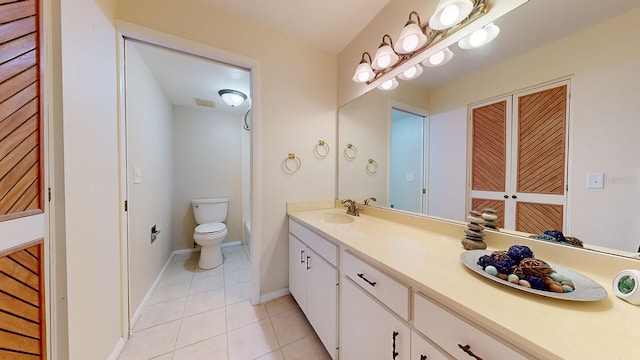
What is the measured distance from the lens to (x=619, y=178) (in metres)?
0.68

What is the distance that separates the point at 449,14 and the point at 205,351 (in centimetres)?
240

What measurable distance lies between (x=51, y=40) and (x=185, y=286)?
80.0 inches

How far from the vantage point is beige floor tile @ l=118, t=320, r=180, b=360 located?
1240 mm

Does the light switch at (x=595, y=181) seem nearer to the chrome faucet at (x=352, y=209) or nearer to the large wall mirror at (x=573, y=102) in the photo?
the large wall mirror at (x=573, y=102)

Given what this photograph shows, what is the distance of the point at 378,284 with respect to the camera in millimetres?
838

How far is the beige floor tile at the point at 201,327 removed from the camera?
1.36 meters

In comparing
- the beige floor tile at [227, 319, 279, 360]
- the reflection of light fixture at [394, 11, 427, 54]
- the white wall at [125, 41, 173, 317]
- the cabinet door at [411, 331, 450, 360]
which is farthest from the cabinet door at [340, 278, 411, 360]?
the white wall at [125, 41, 173, 317]

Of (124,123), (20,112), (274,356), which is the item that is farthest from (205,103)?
(274,356)

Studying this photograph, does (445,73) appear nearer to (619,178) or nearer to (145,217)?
(619,178)

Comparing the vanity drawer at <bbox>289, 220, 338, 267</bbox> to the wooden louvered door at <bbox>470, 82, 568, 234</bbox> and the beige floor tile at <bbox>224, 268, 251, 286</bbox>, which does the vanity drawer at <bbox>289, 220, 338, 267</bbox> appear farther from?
the beige floor tile at <bbox>224, 268, 251, 286</bbox>

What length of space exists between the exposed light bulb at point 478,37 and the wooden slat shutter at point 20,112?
1.83 metres

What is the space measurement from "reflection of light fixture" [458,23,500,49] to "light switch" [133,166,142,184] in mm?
2380

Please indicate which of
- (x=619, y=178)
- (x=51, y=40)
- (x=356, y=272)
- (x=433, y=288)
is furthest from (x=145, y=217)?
(x=619, y=178)

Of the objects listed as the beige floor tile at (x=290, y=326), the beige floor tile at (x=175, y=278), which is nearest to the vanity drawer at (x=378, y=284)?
the beige floor tile at (x=290, y=326)
